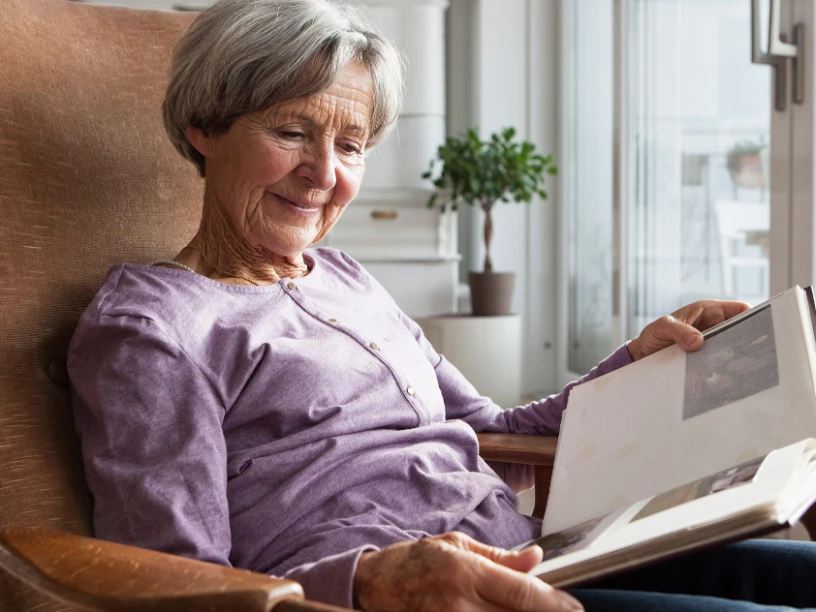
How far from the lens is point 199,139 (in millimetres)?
1170

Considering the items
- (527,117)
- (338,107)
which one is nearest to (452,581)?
(338,107)

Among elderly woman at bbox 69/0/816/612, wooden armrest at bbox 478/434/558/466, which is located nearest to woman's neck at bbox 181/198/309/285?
elderly woman at bbox 69/0/816/612

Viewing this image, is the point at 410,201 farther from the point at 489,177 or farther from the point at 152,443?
the point at 152,443

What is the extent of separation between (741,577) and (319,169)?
0.65 m

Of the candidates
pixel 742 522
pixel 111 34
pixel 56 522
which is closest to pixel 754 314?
pixel 742 522

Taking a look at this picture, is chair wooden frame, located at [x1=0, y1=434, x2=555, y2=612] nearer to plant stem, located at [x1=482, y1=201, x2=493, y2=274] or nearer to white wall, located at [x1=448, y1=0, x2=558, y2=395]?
plant stem, located at [x1=482, y1=201, x2=493, y2=274]

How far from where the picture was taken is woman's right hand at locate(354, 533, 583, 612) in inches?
27.2

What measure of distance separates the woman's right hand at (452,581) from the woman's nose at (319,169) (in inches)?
19.9

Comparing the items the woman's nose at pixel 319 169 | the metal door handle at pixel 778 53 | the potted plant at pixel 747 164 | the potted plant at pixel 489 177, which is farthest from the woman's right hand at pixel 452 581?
Result: the potted plant at pixel 489 177

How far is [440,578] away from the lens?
2.36 ft

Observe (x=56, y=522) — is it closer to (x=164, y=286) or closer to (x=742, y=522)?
(x=164, y=286)

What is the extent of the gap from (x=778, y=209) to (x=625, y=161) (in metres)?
1.12

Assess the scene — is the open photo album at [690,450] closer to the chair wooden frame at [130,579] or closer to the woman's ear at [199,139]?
the chair wooden frame at [130,579]

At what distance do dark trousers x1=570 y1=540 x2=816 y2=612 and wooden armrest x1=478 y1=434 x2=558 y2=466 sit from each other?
0.25 meters
